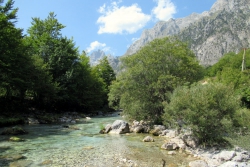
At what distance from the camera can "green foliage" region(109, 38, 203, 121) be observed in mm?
27797

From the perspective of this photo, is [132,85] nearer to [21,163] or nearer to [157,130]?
[157,130]

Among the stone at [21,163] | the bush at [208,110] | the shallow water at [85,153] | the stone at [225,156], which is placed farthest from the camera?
the bush at [208,110]

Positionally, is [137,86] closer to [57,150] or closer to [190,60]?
[190,60]

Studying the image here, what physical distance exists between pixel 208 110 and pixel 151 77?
13.4 metres

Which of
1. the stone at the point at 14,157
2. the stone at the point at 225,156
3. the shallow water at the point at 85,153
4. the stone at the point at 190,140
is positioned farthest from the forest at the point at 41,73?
the stone at the point at 225,156

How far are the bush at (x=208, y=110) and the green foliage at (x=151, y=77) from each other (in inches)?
381

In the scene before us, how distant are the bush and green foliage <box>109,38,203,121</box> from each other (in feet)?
31.8

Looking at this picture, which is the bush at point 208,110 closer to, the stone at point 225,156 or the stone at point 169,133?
the stone at point 225,156

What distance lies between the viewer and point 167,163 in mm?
13820

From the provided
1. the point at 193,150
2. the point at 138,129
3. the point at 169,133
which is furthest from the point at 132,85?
the point at 193,150

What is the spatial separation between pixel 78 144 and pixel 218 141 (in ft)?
37.8

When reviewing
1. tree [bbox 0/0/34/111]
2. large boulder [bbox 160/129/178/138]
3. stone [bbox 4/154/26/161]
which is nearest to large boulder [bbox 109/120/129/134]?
large boulder [bbox 160/129/178/138]

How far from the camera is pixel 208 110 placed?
1606 centimetres

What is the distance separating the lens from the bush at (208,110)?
16.0 meters
